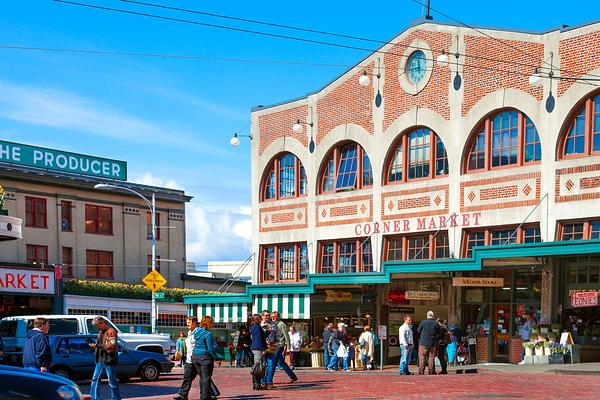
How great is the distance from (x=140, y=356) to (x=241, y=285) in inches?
1402

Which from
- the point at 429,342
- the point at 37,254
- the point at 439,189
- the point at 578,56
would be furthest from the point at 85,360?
the point at 37,254

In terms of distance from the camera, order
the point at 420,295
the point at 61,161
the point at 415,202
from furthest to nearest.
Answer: the point at 61,161 → the point at 415,202 → the point at 420,295

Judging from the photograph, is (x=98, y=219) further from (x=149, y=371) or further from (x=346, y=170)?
(x=149, y=371)

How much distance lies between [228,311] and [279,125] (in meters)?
7.94

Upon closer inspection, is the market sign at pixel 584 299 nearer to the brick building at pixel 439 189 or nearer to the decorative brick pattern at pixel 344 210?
the brick building at pixel 439 189

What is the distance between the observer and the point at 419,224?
31578mm

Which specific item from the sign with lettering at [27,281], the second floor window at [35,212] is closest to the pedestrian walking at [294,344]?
the sign with lettering at [27,281]

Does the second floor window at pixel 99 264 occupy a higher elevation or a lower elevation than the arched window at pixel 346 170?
lower

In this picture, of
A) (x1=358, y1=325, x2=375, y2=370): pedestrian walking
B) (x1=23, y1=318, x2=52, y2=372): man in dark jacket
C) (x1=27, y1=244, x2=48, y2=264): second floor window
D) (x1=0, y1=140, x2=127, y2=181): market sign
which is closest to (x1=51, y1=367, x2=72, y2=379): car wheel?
(x1=23, y1=318, x2=52, y2=372): man in dark jacket

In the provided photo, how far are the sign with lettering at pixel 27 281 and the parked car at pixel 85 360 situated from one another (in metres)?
23.5

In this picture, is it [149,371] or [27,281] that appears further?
[27,281]

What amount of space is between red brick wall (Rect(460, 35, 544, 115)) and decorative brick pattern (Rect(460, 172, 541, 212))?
2.44 m

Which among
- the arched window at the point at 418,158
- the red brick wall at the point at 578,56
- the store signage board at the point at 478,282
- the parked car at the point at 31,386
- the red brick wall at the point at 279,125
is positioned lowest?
the store signage board at the point at 478,282

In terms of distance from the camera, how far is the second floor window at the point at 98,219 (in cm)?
5422
